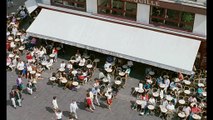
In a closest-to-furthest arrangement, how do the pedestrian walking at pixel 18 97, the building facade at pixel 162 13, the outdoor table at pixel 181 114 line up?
1. the outdoor table at pixel 181 114
2. the pedestrian walking at pixel 18 97
3. the building facade at pixel 162 13

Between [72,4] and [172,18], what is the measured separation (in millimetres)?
8128

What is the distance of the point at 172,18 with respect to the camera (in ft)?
67.7

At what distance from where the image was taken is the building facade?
64.2 ft

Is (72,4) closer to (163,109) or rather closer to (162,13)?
(162,13)

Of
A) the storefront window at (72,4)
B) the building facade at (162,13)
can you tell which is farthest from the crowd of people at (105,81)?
the storefront window at (72,4)

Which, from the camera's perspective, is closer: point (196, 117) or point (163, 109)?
point (196, 117)

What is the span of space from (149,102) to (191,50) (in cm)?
463

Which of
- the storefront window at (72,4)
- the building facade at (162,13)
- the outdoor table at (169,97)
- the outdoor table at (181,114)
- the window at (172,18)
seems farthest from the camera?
the storefront window at (72,4)

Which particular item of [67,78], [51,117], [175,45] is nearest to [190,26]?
[175,45]

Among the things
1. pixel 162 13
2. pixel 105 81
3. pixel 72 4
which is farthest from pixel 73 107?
pixel 72 4

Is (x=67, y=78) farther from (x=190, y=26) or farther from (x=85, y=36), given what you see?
(x=190, y=26)

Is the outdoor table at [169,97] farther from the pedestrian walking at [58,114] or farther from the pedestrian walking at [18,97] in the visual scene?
the pedestrian walking at [18,97]

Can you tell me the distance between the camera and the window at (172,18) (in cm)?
2008

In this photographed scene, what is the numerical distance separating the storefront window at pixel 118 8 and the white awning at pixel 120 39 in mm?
817
